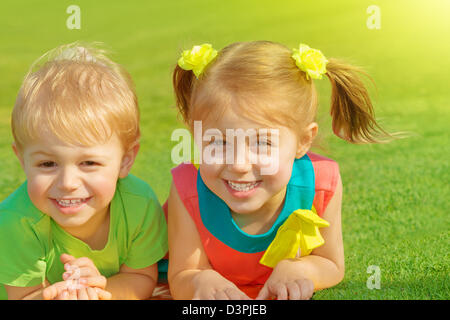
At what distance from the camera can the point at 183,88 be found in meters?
3.62

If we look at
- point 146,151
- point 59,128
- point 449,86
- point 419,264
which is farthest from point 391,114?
point 59,128

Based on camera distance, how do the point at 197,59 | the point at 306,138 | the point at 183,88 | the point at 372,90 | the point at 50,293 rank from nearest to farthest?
the point at 50,293
the point at 197,59
the point at 306,138
the point at 183,88
the point at 372,90

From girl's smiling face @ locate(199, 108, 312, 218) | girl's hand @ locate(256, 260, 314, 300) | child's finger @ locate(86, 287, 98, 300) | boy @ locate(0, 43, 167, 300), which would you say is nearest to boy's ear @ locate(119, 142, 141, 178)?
boy @ locate(0, 43, 167, 300)

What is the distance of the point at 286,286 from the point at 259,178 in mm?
554

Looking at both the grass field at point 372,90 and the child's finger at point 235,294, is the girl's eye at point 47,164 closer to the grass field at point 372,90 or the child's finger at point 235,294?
the grass field at point 372,90

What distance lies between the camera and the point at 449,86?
9.46 meters

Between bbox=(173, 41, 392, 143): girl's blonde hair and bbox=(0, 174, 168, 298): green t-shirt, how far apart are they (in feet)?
1.78

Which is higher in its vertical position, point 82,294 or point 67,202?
point 67,202

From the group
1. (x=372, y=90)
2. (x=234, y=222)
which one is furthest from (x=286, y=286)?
(x=372, y=90)

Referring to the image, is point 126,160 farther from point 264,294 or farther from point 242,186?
point 264,294

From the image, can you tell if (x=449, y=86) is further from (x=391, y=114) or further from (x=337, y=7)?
(x=337, y=7)

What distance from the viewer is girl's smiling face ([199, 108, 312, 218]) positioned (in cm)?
322

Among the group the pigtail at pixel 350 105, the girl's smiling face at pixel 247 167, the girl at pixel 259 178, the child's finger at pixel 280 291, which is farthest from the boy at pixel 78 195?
the pigtail at pixel 350 105
